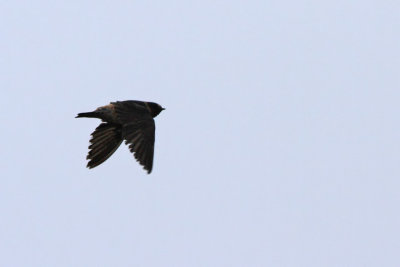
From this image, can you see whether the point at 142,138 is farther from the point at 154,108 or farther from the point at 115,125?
the point at 154,108

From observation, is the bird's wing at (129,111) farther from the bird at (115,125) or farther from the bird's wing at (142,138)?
the bird's wing at (142,138)

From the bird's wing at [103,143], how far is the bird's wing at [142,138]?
1161mm

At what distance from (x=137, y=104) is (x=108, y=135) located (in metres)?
0.91

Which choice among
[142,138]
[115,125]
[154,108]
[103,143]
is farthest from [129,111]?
[154,108]

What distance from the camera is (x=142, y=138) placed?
22.0 meters

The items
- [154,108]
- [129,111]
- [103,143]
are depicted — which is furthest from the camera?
[154,108]

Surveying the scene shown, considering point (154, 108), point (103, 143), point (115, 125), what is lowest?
point (103, 143)

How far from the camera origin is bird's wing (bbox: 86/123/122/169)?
928 inches

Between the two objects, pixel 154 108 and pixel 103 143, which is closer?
pixel 103 143

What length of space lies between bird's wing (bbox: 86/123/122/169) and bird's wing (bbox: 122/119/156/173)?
116 cm

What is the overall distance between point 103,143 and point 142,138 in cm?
A: 193

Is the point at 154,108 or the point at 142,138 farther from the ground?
the point at 154,108

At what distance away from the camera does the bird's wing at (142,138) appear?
2149cm

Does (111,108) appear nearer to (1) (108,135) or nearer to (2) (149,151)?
(1) (108,135)
